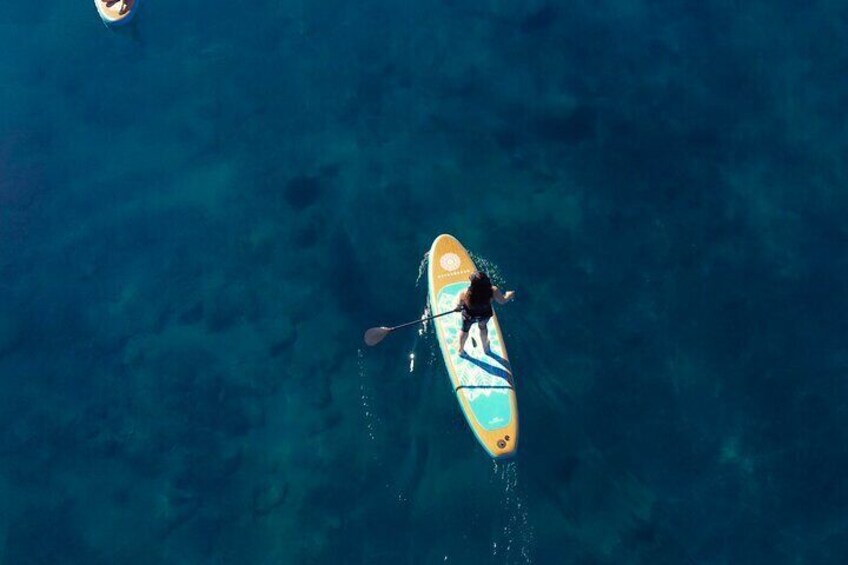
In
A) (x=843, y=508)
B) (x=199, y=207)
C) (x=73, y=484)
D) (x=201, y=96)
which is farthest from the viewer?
(x=201, y=96)

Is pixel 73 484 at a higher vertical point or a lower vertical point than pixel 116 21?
lower

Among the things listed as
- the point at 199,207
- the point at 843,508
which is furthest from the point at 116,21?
the point at 843,508

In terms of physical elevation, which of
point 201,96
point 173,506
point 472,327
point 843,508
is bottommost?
point 843,508

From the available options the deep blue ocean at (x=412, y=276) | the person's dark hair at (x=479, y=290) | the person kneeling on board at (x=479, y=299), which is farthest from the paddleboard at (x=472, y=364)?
the person's dark hair at (x=479, y=290)

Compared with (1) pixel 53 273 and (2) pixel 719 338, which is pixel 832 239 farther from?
(1) pixel 53 273

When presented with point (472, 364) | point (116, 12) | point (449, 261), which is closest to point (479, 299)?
point (472, 364)

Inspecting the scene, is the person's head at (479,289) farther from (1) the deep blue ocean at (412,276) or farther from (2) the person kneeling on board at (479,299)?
(1) the deep blue ocean at (412,276)

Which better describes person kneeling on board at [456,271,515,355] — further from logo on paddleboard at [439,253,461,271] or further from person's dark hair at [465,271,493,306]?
logo on paddleboard at [439,253,461,271]
